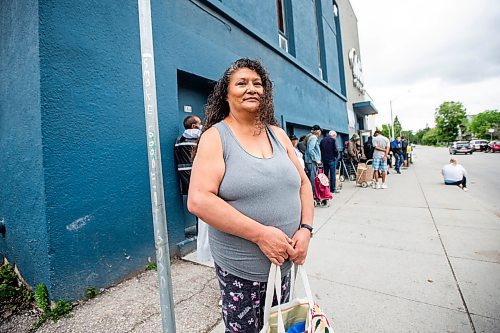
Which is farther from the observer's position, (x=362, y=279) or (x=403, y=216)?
(x=403, y=216)

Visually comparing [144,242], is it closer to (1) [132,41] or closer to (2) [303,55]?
(1) [132,41]

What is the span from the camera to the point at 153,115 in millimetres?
1233


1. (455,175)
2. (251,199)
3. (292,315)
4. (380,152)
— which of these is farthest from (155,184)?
(455,175)

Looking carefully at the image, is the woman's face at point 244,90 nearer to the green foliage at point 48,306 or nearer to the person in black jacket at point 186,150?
the person in black jacket at point 186,150

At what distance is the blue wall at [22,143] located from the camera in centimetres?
230

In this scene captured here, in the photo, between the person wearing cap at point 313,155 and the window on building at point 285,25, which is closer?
the person wearing cap at point 313,155

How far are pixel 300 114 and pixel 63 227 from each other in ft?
23.2

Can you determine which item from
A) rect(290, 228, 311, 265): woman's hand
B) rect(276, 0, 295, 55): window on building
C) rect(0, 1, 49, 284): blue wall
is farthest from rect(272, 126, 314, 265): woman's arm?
rect(276, 0, 295, 55): window on building

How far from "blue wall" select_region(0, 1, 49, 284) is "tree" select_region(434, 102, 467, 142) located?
10022cm

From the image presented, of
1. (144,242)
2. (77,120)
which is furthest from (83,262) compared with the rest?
(77,120)

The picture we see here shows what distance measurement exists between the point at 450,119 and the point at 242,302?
101m

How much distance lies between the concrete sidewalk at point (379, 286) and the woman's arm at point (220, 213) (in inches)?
52.6

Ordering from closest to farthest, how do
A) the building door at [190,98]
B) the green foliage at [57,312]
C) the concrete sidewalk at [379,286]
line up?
1. the concrete sidewalk at [379,286]
2. the green foliage at [57,312]
3. the building door at [190,98]

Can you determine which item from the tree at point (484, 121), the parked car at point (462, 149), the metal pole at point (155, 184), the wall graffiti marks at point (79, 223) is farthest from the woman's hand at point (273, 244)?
the tree at point (484, 121)
